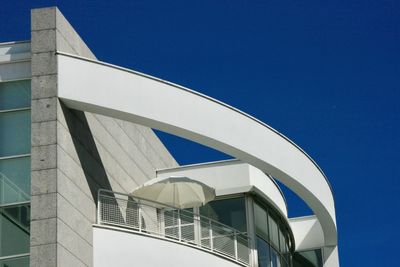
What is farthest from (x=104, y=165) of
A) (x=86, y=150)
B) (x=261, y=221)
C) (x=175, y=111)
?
(x=261, y=221)

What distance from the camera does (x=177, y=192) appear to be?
28.4 meters

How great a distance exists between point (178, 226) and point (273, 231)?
4.20 m

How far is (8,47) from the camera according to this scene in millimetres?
24266

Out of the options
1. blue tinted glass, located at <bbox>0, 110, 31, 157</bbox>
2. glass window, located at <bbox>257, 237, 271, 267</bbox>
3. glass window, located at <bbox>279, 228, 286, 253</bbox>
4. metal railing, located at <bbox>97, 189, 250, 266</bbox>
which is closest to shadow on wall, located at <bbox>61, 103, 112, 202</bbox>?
metal railing, located at <bbox>97, 189, 250, 266</bbox>

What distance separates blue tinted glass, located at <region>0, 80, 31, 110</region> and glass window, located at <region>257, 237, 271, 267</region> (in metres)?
8.55

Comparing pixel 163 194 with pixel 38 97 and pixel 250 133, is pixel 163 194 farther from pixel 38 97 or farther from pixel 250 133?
pixel 38 97

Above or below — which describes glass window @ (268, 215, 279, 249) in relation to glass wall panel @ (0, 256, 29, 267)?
above

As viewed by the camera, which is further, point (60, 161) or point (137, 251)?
point (137, 251)

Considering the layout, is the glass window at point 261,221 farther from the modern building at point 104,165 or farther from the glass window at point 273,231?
the glass window at point 273,231

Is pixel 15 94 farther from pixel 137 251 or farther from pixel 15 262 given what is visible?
pixel 137 251

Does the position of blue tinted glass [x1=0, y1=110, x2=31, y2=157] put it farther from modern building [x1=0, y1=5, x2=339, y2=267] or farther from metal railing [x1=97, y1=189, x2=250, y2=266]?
metal railing [x1=97, y1=189, x2=250, y2=266]

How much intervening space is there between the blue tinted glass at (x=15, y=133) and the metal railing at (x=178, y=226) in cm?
257

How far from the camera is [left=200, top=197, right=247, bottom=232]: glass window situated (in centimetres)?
2964

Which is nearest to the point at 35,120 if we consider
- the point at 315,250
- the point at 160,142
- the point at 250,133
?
the point at 250,133
